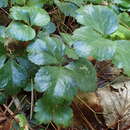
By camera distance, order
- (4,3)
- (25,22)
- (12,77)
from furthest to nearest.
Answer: (4,3)
(25,22)
(12,77)

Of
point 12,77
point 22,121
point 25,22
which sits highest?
point 25,22

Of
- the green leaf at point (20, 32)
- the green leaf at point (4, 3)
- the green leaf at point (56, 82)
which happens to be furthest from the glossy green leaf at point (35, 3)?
the green leaf at point (56, 82)

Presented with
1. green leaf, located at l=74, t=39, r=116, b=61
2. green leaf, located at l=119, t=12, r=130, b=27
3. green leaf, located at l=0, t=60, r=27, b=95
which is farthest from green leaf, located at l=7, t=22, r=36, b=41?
green leaf, located at l=119, t=12, r=130, b=27

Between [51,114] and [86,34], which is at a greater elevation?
[86,34]

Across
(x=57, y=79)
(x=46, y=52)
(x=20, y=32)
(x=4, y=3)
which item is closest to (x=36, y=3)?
(x=4, y=3)

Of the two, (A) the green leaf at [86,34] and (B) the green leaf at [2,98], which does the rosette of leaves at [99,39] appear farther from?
(B) the green leaf at [2,98]

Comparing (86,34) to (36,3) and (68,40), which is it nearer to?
(68,40)
